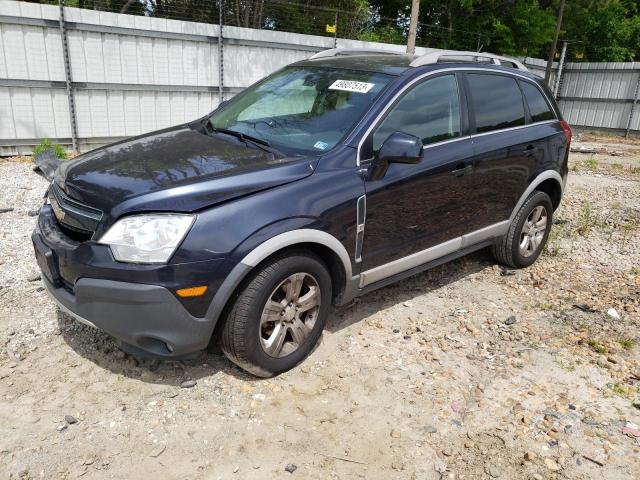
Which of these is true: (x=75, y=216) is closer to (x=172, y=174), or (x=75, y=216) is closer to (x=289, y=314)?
(x=172, y=174)

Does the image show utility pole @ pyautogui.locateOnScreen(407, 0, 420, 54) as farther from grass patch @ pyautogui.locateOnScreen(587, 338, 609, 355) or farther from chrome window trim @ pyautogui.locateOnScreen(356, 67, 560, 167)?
grass patch @ pyautogui.locateOnScreen(587, 338, 609, 355)

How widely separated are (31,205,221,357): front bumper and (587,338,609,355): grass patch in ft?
9.03

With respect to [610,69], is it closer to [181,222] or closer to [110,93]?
[110,93]

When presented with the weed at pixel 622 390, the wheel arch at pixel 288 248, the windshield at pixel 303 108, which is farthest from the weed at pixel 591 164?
the wheel arch at pixel 288 248

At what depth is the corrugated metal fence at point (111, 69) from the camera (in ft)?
27.5

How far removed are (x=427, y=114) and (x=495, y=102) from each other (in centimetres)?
95

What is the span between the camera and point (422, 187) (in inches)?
148

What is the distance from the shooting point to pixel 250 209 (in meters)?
2.88

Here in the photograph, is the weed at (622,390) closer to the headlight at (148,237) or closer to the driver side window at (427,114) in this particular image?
the driver side window at (427,114)

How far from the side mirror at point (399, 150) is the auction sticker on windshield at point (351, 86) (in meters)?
0.52

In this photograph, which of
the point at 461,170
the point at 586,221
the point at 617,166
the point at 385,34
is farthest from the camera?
the point at 385,34

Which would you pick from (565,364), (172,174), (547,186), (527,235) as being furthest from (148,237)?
(547,186)

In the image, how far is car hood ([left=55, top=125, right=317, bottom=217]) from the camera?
9.09 ft

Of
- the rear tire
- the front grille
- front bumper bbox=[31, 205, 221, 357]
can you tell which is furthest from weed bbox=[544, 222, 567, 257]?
the front grille
